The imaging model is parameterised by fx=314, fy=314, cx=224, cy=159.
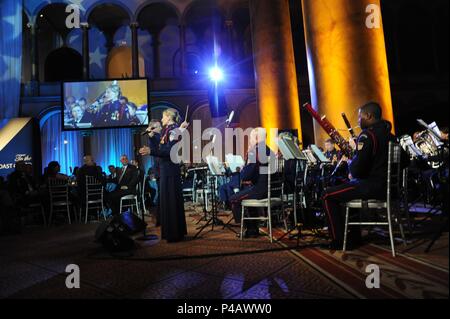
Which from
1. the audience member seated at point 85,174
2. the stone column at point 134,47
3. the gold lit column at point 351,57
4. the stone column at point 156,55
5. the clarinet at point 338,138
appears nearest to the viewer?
the clarinet at point 338,138

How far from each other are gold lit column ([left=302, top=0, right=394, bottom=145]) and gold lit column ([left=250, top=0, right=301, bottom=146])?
11.1 ft

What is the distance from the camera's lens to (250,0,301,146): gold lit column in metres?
8.09

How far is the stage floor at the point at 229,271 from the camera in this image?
2.09 meters

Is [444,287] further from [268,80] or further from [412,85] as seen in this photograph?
[412,85]

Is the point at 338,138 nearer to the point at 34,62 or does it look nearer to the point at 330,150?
the point at 330,150

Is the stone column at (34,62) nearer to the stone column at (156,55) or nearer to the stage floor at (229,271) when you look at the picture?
the stone column at (156,55)

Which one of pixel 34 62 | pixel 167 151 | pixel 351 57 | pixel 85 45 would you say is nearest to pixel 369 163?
pixel 351 57

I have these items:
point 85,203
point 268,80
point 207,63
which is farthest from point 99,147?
point 268,80

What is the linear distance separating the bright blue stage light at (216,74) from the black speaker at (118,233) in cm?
1029

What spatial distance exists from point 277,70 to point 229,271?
6.52 metres

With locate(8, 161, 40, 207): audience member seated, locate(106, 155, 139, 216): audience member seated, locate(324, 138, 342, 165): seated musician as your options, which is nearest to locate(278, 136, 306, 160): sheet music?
locate(324, 138, 342, 165): seated musician

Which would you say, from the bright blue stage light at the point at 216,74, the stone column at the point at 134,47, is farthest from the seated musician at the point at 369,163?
the stone column at the point at 134,47

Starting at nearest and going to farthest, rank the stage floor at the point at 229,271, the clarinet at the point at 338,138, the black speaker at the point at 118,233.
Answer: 1. the stage floor at the point at 229,271
2. the black speaker at the point at 118,233
3. the clarinet at the point at 338,138

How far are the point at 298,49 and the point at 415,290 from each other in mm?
13790
